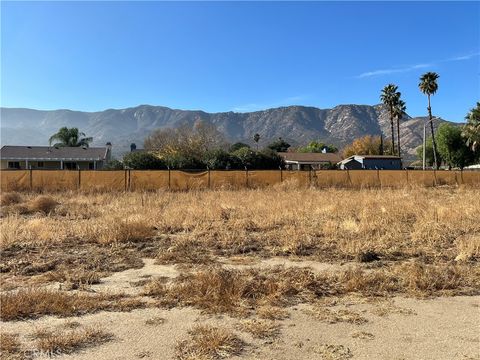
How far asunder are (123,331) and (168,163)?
46.2 meters

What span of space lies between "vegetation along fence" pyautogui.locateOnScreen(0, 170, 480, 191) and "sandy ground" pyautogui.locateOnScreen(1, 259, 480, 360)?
75.2 feet

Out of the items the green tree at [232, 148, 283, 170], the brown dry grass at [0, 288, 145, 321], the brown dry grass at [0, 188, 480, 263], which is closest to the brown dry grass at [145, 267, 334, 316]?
the brown dry grass at [0, 288, 145, 321]

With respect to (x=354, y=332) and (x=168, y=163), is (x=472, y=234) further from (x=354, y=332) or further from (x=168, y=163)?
(x=168, y=163)

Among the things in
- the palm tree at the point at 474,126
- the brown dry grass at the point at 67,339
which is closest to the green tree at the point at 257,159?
the palm tree at the point at 474,126

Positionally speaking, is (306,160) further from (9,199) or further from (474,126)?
(9,199)

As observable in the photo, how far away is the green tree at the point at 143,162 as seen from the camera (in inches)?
1969

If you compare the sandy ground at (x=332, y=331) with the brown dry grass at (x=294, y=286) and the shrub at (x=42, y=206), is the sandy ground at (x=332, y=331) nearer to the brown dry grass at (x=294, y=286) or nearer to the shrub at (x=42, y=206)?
the brown dry grass at (x=294, y=286)

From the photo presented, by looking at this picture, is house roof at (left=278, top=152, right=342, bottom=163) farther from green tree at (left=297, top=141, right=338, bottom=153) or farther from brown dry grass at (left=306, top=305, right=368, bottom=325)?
brown dry grass at (left=306, top=305, right=368, bottom=325)

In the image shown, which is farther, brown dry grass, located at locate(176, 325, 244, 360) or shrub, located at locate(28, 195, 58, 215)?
shrub, located at locate(28, 195, 58, 215)

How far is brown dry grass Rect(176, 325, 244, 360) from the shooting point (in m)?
4.17

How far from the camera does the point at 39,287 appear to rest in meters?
6.36

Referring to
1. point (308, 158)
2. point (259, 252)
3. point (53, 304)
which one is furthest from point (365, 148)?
point (53, 304)

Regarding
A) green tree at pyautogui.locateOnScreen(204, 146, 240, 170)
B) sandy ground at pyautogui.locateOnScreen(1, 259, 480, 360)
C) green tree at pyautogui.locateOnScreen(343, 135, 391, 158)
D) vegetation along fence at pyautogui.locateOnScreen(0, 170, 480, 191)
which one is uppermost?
green tree at pyautogui.locateOnScreen(343, 135, 391, 158)

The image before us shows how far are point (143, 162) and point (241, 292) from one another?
45.7 meters
